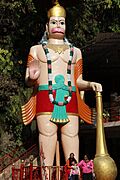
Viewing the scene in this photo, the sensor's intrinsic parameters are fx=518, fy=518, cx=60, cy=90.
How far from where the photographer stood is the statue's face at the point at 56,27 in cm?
1198

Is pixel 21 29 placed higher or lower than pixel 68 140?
higher

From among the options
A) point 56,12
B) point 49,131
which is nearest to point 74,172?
point 49,131

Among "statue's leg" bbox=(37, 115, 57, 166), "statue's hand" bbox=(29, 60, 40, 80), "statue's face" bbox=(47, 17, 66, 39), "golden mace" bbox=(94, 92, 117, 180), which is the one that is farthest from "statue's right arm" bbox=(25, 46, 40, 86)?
"golden mace" bbox=(94, 92, 117, 180)

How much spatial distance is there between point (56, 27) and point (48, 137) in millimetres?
2550

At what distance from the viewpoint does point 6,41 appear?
1564 cm

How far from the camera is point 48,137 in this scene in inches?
460

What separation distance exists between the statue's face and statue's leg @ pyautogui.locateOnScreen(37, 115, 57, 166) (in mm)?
1899

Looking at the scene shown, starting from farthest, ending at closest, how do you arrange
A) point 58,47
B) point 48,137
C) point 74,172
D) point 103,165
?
point 58,47
point 48,137
point 74,172
point 103,165

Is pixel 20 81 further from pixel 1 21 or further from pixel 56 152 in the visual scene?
pixel 56 152

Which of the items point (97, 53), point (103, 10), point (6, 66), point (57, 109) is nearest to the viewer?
point (57, 109)

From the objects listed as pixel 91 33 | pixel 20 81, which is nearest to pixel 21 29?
pixel 20 81

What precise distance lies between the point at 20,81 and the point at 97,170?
824cm

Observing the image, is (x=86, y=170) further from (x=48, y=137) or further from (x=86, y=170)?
(x=48, y=137)

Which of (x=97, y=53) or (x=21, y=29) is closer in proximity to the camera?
(x=21, y=29)
